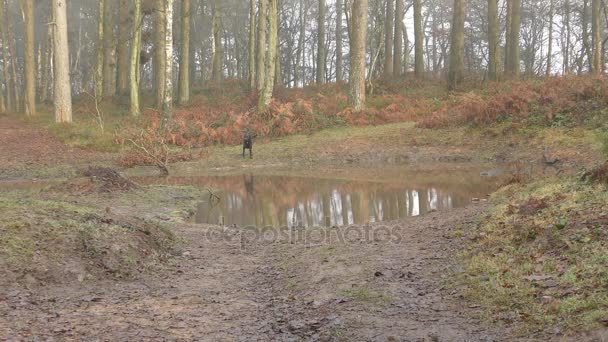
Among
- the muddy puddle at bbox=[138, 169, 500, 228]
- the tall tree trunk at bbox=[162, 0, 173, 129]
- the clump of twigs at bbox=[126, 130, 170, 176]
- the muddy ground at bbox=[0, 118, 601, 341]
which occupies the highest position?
the tall tree trunk at bbox=[162, 0, 173, 129]

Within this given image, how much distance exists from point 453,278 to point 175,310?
9.74 feet

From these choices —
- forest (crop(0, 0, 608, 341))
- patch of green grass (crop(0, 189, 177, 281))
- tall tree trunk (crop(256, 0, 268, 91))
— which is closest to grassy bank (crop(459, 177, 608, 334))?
forest (crop(0, 0, 608, 341))

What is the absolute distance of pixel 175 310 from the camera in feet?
17.3

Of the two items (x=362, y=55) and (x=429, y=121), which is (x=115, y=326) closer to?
(x=429, y=121)

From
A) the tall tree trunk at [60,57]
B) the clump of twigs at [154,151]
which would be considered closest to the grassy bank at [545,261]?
the clump of twigs at [154,151]

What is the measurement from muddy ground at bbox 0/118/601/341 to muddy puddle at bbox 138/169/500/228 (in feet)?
6.87

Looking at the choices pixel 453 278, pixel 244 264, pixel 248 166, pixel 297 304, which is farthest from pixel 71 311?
pixel 248 166

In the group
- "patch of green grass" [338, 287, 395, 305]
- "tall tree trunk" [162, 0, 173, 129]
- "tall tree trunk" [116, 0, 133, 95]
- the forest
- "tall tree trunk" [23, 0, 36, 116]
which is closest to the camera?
the forest

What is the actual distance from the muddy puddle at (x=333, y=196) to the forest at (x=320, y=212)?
102 mm

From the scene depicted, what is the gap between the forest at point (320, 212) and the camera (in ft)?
15.9

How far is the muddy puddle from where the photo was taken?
10766mm

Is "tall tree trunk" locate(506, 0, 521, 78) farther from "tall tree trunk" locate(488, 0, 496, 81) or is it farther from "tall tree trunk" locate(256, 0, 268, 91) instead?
"tall tree trunk" locate(256, 0, 268, 91)

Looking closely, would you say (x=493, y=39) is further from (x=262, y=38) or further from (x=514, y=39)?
(x=262, y=38)

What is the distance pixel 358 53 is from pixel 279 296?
20.2 metres
